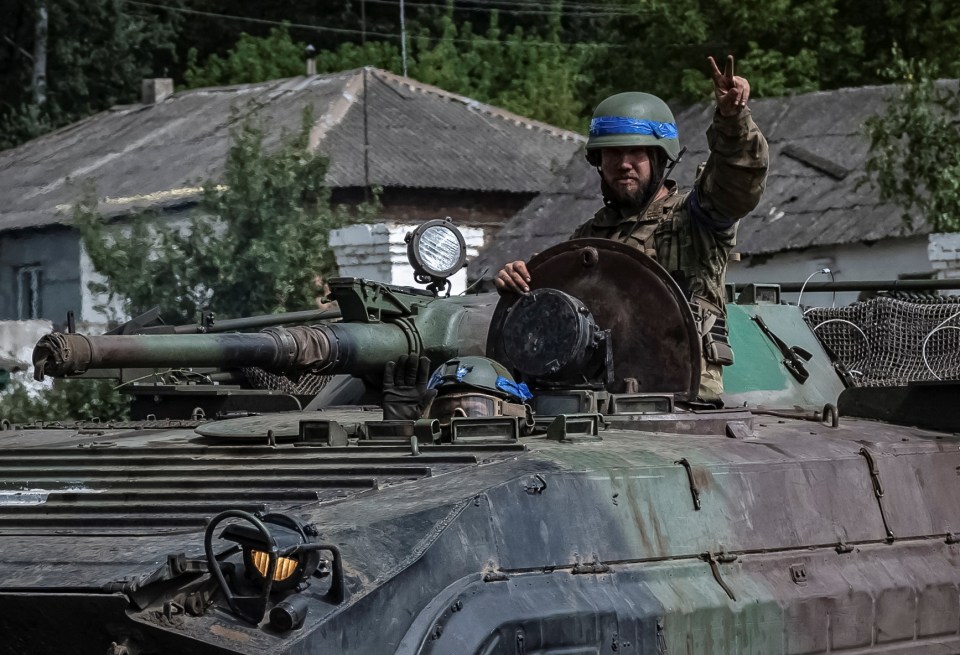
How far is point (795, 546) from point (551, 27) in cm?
3632

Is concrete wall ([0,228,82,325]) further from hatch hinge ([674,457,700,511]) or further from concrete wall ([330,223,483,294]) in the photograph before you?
hatch hinge ([674,457,700,511])

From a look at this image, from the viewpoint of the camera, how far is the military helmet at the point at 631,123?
8.19 metres

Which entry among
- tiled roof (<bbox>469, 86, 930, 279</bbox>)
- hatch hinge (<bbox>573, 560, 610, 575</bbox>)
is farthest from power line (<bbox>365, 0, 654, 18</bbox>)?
hatch hinge (<bbox>573, 560, 610, 575</bbox>)

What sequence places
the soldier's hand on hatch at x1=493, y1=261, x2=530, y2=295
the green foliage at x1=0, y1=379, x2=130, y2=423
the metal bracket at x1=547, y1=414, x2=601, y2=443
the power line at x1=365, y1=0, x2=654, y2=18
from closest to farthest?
the metal bracket at x1=547, y1=414, x2=601, y2=443
the soldier's hand on hatch at x1=493, y1=261, x2=530, y2=295
the green foliage at x1=0, y1=379, x2=130, y2=423
the power line at x1=365, y1=0, x2=654, y2=18

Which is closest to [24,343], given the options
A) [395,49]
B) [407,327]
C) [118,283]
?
[118,283]

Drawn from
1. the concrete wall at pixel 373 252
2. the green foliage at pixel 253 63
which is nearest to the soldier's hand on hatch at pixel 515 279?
the concrete wall at pixel 373 252

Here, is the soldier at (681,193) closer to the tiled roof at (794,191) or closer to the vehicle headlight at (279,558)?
the vehicle headlight at (279,558)

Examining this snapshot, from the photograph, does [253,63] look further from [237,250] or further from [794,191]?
[237,250]

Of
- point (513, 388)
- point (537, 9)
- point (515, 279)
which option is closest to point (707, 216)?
point (515, 279)

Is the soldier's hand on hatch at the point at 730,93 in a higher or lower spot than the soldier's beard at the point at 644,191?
higher

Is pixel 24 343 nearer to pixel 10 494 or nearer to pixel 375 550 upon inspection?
pixel 10 494

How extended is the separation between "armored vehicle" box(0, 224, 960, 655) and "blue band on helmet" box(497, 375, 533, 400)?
0.02m

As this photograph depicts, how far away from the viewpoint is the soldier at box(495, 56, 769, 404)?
24.3ft

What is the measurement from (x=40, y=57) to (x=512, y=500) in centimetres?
3376
